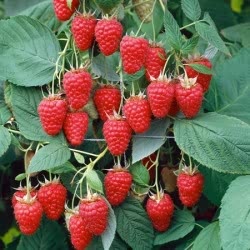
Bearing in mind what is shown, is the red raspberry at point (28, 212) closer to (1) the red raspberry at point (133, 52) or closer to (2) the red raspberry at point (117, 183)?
(2) the red raspberry at point (117, 183)

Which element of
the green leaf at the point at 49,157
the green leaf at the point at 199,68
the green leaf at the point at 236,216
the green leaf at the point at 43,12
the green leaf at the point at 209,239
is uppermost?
the green leaf at the point at 199,68

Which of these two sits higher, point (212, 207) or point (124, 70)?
point (124, 70)

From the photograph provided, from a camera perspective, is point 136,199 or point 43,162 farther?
point 136,199

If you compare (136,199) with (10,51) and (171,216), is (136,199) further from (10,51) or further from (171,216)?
(10,51)

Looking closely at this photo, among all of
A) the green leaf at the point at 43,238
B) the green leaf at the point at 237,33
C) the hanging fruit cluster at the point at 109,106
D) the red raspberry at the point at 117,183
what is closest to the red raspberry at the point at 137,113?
the hanging fruit cluster at the point at 109,106

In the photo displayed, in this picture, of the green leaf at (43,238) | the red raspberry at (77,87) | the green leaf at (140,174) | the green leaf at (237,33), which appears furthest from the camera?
the green leaf at (237,33)

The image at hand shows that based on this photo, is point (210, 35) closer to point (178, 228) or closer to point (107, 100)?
point (107, 100)

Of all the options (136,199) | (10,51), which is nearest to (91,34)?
(10,51)
